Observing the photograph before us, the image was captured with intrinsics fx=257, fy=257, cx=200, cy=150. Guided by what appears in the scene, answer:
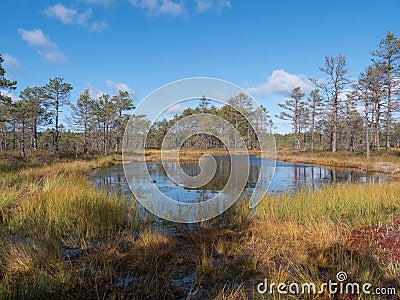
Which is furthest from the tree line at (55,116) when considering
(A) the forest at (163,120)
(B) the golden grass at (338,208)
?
(B) the golden grass at (338,208)

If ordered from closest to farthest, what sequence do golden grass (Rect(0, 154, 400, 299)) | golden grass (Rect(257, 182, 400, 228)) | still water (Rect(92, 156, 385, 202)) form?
golden grass (Rect(0, 154, 400, 299))
golden grass (Rect(257, 182, 400, 228))
still water (Rect(92, 156, 385, 202))

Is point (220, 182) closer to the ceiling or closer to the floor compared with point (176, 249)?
closer to the ceiling

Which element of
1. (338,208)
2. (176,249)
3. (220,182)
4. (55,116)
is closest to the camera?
(176,249)

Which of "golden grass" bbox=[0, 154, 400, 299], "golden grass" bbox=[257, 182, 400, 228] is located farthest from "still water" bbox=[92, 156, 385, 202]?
"golden grass" bbox=[257, 182, 400, 228]

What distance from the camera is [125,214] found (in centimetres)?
603

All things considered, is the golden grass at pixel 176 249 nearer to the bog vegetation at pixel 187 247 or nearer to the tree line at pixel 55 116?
the bog vegetation at pixel 187 247

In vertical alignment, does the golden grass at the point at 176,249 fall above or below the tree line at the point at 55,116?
below

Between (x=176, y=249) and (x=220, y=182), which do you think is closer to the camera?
(x=176, y=249)

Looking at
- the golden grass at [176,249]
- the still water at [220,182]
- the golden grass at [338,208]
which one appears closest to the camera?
the golden grass at [176,249]

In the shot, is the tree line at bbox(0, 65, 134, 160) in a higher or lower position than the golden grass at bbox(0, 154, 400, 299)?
higher

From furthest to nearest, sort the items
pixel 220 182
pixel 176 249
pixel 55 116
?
pixel 55 116 < pixel 220 182 < pixel 176 249

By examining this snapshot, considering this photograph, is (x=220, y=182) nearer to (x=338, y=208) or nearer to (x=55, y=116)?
(x=338, y=208)

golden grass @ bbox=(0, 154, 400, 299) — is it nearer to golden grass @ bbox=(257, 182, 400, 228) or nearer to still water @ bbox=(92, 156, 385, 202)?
golden grass @ bbox=(257, 182, 400, 228)

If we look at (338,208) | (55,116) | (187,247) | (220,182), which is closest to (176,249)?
(187,247)
